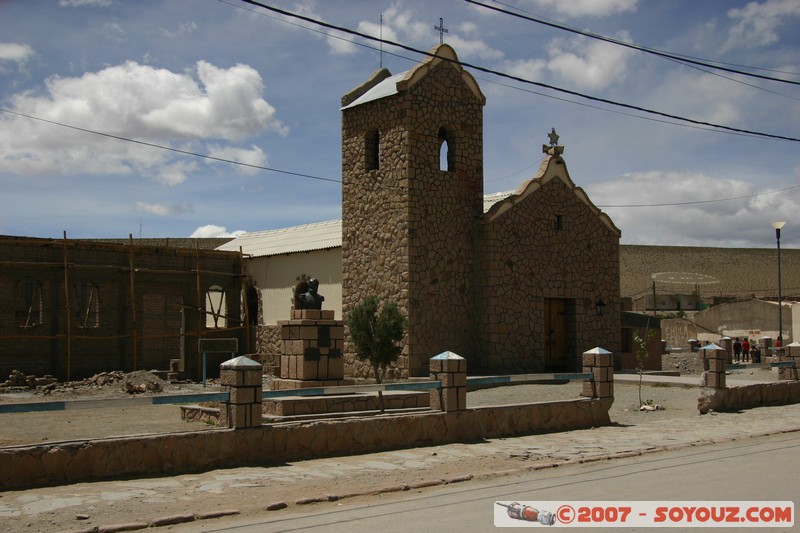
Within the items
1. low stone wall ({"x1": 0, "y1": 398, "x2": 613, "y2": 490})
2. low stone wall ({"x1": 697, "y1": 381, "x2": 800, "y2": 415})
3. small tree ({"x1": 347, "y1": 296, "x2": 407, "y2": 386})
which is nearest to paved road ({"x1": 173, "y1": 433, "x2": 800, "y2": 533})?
low stone wall ({"x1": 0, "y1": 398, "x2": 613, "y2": 490})

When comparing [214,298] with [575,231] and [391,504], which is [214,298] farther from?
[391,504]

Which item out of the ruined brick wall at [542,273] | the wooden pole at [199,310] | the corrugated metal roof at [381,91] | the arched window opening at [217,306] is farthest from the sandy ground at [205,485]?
the arched window opening at [217,306]

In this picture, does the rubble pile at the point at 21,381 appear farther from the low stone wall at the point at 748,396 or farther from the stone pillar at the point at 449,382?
the low stone wall at the point at 748,396

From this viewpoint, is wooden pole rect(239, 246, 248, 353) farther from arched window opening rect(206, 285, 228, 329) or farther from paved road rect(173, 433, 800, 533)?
paved road rect(173, 433, 800, 533)

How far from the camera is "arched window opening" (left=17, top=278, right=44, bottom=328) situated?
26.2 meters

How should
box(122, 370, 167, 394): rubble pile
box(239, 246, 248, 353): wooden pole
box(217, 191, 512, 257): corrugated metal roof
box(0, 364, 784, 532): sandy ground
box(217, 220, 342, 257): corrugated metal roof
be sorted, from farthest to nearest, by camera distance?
1. box(239, 246, 248, 353): wooden pole
2. box(217, 220, 342, 257): corrugated metal roof
3. box(217, 191, 512, 257): corrugated metal roof
4. box(122, 370, 167, 394): rubble pile
5. box(0, 364, 784, 532): sandy ground

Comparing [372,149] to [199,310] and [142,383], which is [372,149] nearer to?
[199,310]

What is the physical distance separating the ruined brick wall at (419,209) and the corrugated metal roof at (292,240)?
2.50 m

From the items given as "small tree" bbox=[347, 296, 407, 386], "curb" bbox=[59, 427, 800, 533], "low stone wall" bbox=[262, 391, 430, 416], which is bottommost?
"curb" bbox=[59, 427, 800, 533]

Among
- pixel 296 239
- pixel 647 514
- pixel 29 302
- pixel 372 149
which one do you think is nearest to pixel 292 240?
pixel 296 239

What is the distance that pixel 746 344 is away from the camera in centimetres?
3759

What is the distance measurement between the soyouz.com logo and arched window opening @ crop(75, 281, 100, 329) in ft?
72.2

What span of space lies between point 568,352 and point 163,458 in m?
17.5

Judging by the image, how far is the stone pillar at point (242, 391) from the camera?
11.0 metres
